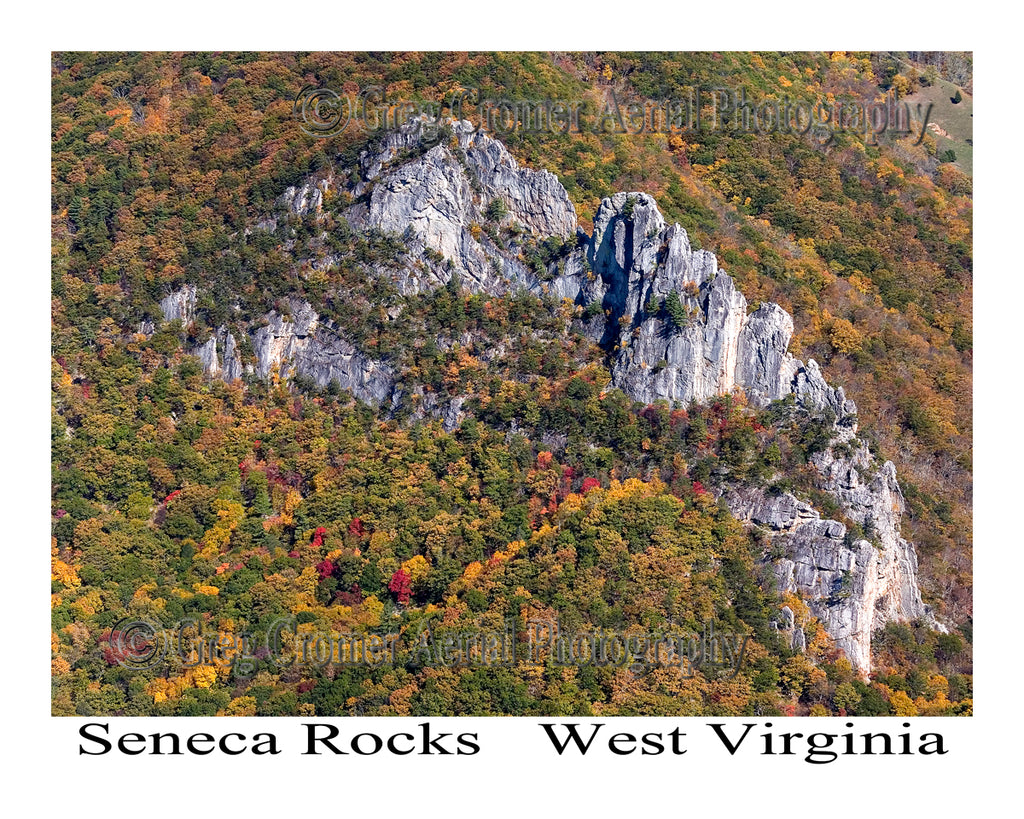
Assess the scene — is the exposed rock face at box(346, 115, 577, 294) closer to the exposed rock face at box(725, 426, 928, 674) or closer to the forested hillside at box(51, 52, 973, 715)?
the forested hillside at box(51, 52, 973, 715)

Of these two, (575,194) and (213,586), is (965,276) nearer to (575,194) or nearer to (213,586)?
(575,194)

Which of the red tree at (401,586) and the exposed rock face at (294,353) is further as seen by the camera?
the exposed rock face at (294,353)

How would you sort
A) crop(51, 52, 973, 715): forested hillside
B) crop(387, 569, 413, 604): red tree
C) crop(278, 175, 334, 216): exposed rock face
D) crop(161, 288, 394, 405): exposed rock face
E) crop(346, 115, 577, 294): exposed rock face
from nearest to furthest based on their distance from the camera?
crop(51, 52, 973, 715): forested hillside < crop(387, 569, 413, 604): red tree < crop(161, 288, 394, 405): exposed rock face < crop(346, 115, 577, 294): exposed rock face < crop(278, 175, 334, 216): exposed rock face

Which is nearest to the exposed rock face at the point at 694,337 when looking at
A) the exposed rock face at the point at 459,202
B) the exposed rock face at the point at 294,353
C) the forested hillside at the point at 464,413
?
the forested hillside at the point at 464,413

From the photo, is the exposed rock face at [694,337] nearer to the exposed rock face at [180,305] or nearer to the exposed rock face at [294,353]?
the exposed rock face at [294,353]

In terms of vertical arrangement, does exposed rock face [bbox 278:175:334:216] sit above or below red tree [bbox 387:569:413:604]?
above

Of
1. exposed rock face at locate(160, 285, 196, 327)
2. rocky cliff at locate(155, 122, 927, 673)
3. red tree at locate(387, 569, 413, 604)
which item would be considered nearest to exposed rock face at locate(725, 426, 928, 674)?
rocky cliff at locate(155, 122, 927, 673)

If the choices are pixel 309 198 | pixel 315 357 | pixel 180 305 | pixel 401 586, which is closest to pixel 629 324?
pixel 315 357

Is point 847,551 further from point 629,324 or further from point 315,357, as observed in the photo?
point 315,357

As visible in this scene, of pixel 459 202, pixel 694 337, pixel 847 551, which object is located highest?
pixel 459 202
